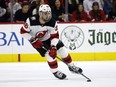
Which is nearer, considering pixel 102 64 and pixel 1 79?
pixel 1 79

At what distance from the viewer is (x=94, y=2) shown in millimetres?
9969

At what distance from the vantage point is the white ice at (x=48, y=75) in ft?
20.6

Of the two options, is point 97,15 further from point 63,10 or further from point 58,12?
point 58,12

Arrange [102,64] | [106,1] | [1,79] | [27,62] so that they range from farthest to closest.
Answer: [106,1] < [27,62] < [102,64] < [1,79]

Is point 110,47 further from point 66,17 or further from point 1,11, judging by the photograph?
point 1,11

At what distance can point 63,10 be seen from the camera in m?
10.0

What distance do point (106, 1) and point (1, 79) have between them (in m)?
4.11

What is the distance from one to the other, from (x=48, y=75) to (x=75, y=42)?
2.44 metres

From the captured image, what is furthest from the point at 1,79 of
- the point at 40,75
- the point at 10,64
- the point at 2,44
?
the point at 2,44

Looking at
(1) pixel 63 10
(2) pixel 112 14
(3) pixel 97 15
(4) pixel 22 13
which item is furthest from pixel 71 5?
(4) pixel 22 13

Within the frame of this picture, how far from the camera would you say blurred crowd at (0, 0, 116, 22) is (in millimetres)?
9859

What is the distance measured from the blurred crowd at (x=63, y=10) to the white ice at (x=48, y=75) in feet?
3.79

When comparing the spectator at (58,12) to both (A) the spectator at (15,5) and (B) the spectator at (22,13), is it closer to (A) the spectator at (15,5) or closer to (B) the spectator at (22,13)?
(B) the spectator at (22,13)

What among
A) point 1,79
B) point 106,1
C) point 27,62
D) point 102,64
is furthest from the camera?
point 106,1
